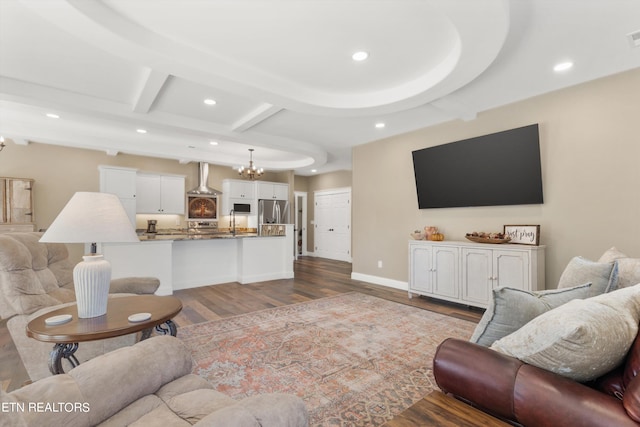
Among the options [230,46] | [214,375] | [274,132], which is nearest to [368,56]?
[230,46]

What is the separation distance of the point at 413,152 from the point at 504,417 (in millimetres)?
4232

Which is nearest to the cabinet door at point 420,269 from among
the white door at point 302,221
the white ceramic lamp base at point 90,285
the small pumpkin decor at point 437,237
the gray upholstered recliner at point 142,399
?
the small pumpkin decor at point 437,237

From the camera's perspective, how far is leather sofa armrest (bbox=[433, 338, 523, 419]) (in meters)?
1.10

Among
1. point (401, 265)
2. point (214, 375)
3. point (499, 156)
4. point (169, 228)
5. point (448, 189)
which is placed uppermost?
point (499, 156)

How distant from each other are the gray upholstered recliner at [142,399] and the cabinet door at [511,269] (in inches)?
134

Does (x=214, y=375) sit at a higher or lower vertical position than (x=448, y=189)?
lower

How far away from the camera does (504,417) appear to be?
3.64 ft

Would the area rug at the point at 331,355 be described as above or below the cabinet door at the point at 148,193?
below

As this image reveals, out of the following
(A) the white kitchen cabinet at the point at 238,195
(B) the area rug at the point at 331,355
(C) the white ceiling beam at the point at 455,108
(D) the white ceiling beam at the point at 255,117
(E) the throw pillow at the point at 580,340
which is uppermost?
(D) the white ceiling beam at the point at 255,117

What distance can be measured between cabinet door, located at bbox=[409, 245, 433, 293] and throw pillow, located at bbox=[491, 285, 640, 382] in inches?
131

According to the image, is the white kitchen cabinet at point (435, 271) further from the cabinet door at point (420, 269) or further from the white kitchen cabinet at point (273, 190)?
the white kitchen cabinet at point (273, 190)

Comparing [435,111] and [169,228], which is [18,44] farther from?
[169,228]

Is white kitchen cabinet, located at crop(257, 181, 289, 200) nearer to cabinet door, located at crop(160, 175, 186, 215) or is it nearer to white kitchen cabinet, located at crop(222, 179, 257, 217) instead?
white kitchen cabinet, located at crop(222, 179, 257, 217)

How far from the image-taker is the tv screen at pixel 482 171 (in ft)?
12.4
